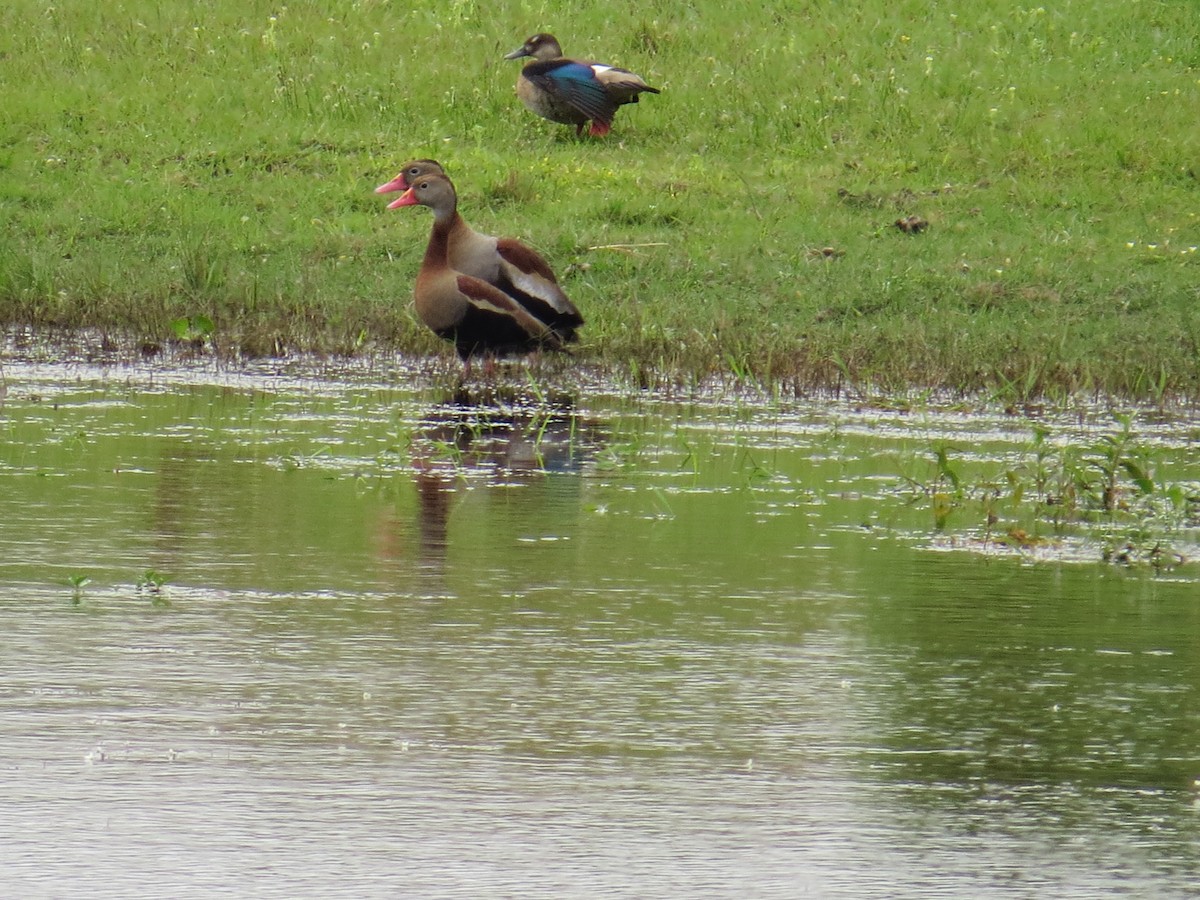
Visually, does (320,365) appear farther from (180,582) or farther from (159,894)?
(159,894)

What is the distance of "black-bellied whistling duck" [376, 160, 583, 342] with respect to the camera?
11.5 meters

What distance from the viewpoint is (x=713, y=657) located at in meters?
5.48

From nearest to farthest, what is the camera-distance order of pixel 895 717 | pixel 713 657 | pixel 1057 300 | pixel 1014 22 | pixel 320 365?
pixel 895 717 < pixel 713 657 < pixel 320 365 < pixel 1057 300 < pixel 1014 22

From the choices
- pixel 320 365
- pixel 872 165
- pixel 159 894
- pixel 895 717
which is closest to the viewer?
pixel 159 894

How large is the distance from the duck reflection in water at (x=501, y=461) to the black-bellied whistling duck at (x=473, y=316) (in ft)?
1.69

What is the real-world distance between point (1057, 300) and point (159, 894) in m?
10.4

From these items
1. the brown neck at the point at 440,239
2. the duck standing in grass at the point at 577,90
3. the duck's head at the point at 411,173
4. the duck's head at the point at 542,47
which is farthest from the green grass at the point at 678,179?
the duck's head at the point at 411,173

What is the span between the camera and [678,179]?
16.5m

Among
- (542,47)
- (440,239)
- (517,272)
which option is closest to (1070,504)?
(517,272)

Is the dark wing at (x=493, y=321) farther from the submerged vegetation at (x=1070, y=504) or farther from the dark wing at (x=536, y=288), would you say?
the submerged vegetation at (x=1070, y=504)

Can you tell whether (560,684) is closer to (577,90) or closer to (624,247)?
(624,247)

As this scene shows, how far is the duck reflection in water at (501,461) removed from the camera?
7.37 metres

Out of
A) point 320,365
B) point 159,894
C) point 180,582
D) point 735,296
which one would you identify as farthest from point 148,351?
point 159,894

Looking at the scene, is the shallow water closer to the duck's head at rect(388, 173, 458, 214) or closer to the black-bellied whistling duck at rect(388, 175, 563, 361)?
the black-bellied whistling duck at rect(388, 175, 563, 361)
